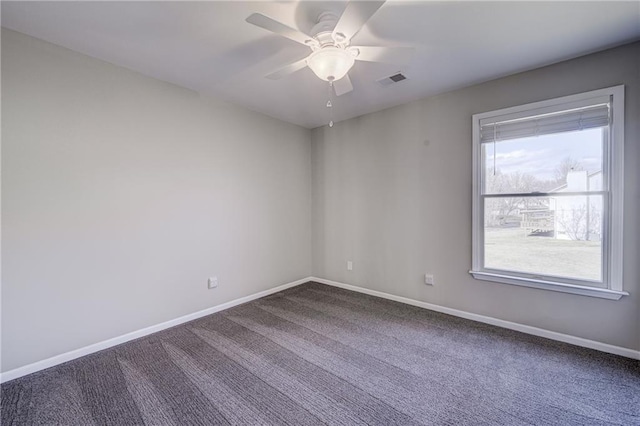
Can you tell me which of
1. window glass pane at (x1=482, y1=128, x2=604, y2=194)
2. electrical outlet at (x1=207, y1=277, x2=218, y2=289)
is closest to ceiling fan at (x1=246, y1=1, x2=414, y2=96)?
window glass pane at (x1=482, y1=128, x2=604, y2=194)

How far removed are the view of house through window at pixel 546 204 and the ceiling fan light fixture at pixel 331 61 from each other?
76.9 inches

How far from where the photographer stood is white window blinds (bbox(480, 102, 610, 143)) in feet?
7.72

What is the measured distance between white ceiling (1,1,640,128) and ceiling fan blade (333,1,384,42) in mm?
225

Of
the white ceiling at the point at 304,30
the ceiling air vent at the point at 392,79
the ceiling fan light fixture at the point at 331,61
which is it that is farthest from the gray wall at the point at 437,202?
the ceiling fan light fixture at the point at 331,61

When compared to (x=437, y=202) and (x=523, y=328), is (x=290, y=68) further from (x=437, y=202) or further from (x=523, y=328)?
(x=523, y=328)

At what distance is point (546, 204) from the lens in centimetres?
261

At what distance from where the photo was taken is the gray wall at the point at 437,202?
224 cm

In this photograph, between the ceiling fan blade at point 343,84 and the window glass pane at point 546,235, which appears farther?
the window glass pane at point 546,235

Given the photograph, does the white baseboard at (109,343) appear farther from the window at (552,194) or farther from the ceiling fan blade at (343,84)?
the window at (552,194)

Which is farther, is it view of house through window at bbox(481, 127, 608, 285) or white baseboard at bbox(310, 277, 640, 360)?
view of house through window at bbox(481, 127, 608, 285)

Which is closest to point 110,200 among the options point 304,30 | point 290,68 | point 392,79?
point 290,68

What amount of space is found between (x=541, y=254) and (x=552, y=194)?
58 centimetres

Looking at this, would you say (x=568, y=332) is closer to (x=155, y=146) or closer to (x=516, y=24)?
(x=516, y=24)

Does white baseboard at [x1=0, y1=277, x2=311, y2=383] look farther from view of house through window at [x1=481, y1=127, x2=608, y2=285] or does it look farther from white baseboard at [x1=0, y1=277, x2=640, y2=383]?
view of house through window at [x1=481, y1=127, x2=608, y2=285]
